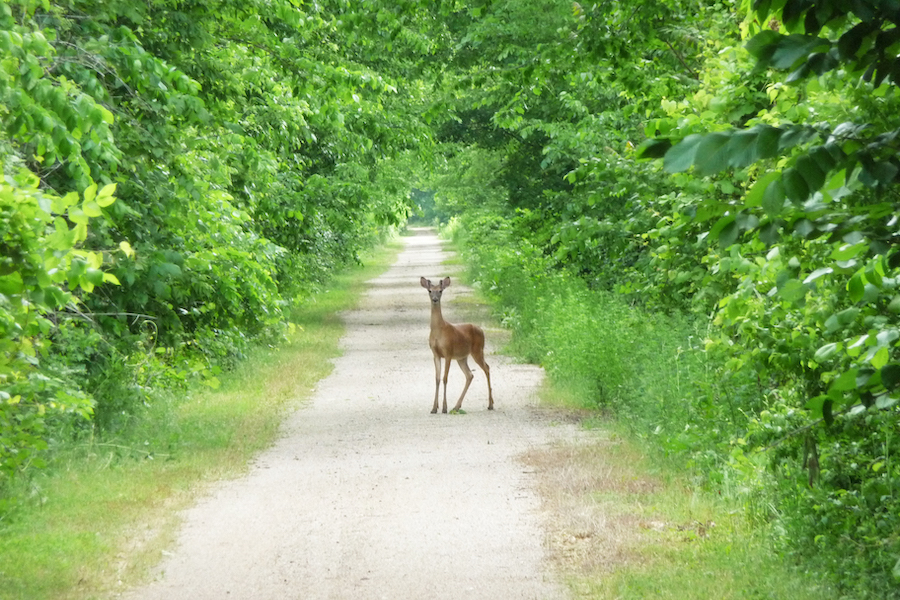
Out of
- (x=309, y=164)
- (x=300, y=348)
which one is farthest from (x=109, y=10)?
(x=309, y=164)

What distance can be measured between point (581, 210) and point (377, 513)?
448 inches

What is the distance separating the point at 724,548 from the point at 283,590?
8.62 ft

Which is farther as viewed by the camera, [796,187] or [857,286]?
[857,286]

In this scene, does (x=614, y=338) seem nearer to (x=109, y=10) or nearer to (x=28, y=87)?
(x=109, y=10)

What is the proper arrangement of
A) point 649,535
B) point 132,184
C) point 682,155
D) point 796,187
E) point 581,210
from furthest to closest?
point 581,210 → point 132,184 → point 649,535 → point 796,187 → point 682,155

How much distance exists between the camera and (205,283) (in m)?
12.8

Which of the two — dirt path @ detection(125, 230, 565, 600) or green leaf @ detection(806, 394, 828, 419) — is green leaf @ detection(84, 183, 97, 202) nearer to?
dirt path @ detection(125, 230, 565, 600)

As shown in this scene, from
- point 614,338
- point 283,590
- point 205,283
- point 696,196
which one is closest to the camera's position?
point 283,590

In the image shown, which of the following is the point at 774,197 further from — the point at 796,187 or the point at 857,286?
the point at 857,286

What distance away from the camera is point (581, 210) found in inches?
789

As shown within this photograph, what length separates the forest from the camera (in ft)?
9.79

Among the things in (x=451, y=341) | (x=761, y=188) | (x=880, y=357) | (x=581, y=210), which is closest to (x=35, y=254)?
(x=880, y=357)

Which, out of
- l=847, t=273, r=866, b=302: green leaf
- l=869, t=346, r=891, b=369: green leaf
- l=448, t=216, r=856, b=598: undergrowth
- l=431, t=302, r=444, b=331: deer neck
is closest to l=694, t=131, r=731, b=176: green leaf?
l=869, t=346, r=891, b=369: green leaf

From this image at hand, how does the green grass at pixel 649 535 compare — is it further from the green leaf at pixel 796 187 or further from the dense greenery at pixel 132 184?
the green leaf at pixel 796 187
